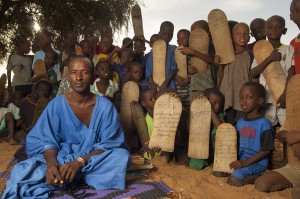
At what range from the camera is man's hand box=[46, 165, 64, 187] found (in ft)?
9.09

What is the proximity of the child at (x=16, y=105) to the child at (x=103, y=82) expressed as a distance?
1695 mm

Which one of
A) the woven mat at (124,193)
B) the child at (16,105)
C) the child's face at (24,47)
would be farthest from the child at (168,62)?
the child's face at (24,47)

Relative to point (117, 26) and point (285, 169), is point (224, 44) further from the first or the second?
point (117, 26)

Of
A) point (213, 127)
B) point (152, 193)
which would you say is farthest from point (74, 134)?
point (213, 127)

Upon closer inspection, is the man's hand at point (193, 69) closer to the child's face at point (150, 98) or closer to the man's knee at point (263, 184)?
the child's face at point (150, 98)

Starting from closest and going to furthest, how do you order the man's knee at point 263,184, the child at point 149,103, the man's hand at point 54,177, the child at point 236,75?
the man's hand at point 54,177 < the man's knee at point 263,184 < the child at point 236,75 < the child at point 149,103

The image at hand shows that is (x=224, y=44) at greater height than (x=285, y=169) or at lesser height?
greater

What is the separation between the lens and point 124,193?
292cm

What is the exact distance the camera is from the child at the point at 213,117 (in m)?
3.82

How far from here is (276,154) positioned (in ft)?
13.1

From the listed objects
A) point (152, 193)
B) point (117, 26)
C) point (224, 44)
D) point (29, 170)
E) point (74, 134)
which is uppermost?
point (117, 26)

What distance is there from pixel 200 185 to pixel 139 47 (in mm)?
3010

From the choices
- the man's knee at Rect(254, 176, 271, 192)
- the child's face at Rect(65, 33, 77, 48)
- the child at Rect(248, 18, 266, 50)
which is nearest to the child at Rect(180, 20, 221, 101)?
the child at Rect(248, 18, 266, 50)

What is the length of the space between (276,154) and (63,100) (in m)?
2.49
